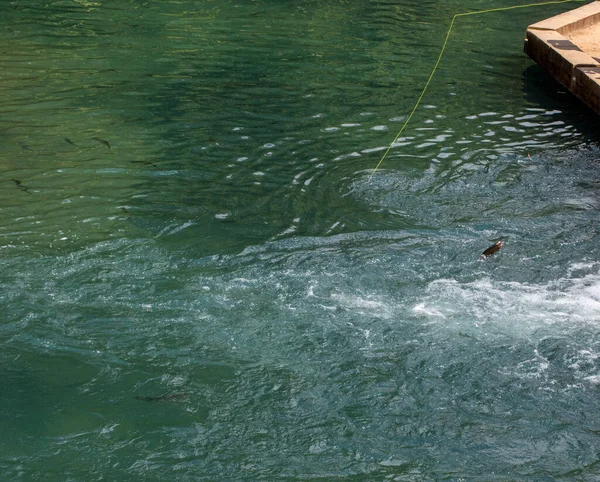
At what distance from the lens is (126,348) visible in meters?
5.62

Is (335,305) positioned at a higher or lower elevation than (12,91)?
lower

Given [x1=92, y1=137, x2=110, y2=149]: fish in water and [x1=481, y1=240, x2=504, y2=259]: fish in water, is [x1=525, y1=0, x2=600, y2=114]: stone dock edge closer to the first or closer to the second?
[x1=481, y1=240, x2=504, y2=259]: fish in water

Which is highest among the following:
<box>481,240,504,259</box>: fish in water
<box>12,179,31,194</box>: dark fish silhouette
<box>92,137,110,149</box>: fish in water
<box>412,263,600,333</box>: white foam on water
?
<box>92,137,110,149</box>: fish in water

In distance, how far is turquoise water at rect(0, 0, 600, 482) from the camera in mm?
4918

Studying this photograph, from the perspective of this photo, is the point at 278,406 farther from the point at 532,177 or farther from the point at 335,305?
the point at 532,177

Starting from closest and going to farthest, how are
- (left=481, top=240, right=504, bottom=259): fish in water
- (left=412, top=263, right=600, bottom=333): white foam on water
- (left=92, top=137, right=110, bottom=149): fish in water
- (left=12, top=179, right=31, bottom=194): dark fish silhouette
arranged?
1. (left=412, top=263, right=600, bottom=333): white foam on water
2. (left=481, top=240, right=504, bottom=259): fish in water
3. (left=12, top=179, right=31, bottom=194): dark fish silhouette
4. (left=92, top=137, right=110, bottom=149): fish in water

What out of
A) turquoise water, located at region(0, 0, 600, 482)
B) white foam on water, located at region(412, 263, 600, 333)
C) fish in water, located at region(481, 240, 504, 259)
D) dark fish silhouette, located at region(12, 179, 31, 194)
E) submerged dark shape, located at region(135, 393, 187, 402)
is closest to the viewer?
turquoise water, located at region(0, 0, 600, 482)

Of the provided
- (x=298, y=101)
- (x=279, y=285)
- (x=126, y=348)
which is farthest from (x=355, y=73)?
(x=126, y=348)

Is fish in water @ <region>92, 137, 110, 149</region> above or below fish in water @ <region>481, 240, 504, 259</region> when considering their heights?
above

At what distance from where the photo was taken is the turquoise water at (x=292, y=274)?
4.92 meters

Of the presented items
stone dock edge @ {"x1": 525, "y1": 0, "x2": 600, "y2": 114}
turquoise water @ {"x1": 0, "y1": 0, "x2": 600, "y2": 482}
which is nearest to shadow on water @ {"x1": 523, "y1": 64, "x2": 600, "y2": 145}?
turquoise water @ {"x1": 0, "y1": 0, "x2": 600, "y2": 482}

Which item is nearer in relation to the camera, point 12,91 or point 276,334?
point 276,334

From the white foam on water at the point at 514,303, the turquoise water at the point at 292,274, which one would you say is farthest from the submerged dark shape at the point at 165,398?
the white foam on water at the point at 514,303

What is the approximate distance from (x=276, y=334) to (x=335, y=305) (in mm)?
548
